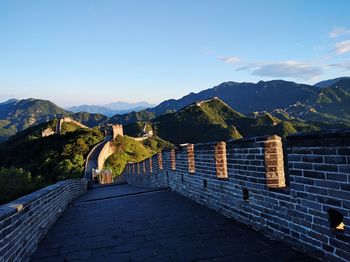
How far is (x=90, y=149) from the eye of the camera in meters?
54.2

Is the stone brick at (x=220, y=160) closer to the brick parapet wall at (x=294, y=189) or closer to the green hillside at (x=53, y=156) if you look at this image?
the brick parapet wall at (x=294, y=189)

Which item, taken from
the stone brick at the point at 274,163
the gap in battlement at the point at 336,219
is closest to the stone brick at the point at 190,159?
the stone brick at the point at 274,163

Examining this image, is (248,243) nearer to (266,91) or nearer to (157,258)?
(157,258)

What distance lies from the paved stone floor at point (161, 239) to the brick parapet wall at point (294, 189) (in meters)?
0.19

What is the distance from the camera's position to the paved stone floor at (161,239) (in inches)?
151

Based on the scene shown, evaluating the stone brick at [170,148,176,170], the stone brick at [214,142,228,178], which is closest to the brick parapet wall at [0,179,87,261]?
the stone brick at [214,142,228,178]

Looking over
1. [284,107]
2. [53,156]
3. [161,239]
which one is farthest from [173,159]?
[284,107]

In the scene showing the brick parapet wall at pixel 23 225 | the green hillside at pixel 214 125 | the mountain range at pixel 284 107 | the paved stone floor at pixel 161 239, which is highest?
the mountain range at pixel 284 107

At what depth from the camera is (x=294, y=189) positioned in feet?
12.3

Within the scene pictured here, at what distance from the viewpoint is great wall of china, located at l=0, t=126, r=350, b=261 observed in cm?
315

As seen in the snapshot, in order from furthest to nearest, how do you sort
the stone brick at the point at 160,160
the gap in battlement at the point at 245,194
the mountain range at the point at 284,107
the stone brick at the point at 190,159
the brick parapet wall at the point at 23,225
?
1. the mountain range at the point at 284,107
2. the stone brick at the point at 160,160
3. the stone brick at the point at 190,159
4. the gap in battlement at the point at 245,194
5. the brick parapet wall at the point at 23,225

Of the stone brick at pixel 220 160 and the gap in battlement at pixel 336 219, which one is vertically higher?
the stone brick at pixel 220 160

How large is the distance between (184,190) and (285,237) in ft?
14.1

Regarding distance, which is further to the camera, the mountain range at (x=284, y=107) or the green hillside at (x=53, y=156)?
the mountain range at (x=284, y=107)
